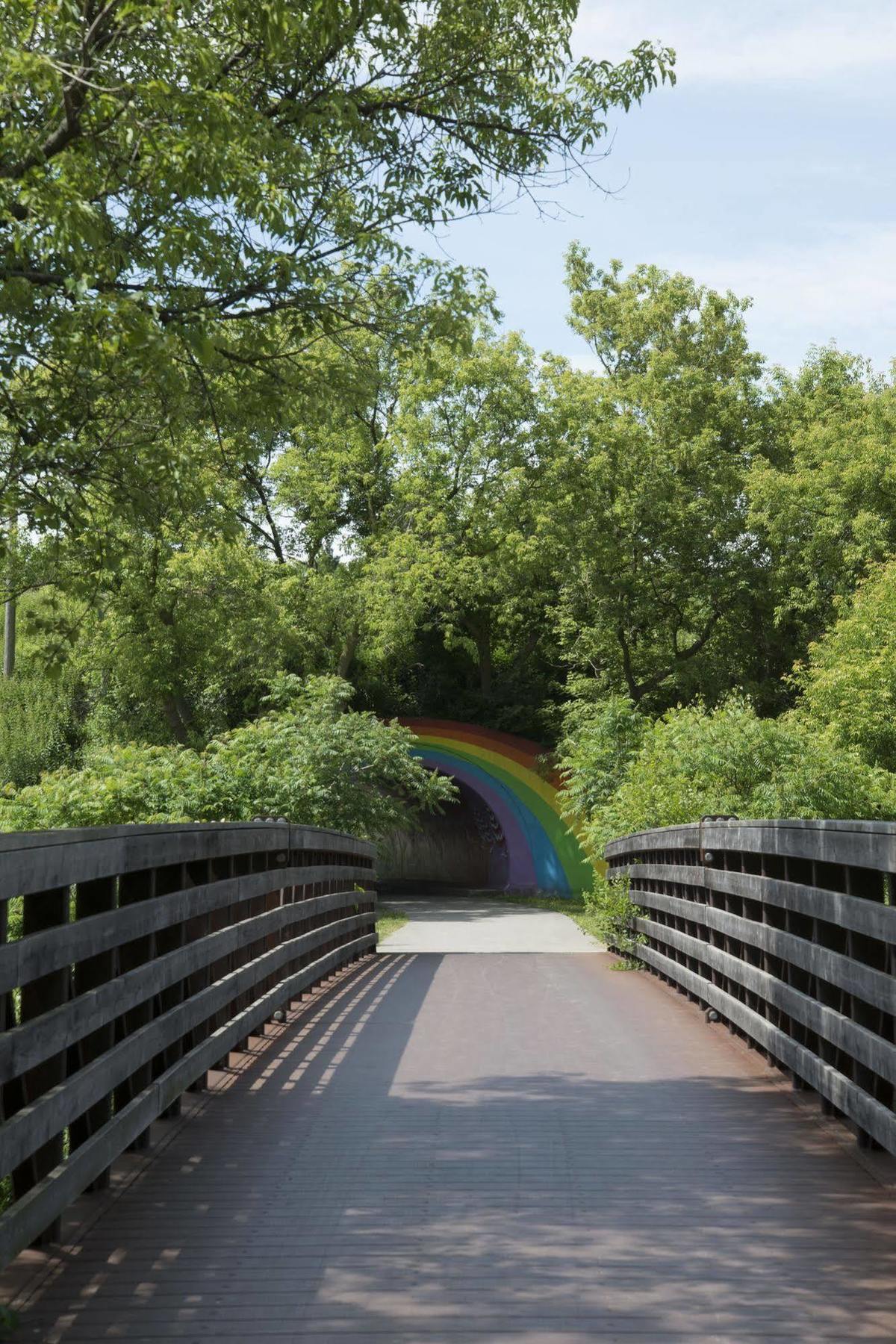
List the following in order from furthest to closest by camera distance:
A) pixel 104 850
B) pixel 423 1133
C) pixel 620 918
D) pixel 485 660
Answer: pixel 485 660 → pixel 620 918 → pixel 423 1133 → pixel 104 850

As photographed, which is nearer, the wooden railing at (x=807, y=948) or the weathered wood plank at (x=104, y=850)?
the weathered wood plank at (x=104, y=850)

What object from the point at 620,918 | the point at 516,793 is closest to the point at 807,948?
the point at 620,918

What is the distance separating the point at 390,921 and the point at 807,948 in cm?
1868

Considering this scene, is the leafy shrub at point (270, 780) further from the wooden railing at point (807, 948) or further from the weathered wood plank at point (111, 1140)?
the weathered wood plank at point (111, 1140)

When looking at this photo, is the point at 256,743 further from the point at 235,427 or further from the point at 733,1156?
the point at 733,1156

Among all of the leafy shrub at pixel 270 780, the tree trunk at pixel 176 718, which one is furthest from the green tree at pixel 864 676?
the tree trunk at pixel 176 718

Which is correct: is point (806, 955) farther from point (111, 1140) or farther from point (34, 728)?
point (34, 728)

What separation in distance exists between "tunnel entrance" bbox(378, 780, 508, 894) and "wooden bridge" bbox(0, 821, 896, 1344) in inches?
1074

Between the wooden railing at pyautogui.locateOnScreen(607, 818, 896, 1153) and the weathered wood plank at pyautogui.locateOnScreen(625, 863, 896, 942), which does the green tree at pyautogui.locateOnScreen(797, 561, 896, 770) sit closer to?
the wooden railing at pyautogui.locateOnScreen(607, 818, 896, 1153)

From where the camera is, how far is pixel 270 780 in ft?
57.8

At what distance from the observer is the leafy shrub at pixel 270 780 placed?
591 inches

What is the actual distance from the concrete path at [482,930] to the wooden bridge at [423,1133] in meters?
9.48

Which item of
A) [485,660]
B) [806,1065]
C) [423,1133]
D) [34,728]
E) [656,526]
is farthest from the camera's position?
[485,660]

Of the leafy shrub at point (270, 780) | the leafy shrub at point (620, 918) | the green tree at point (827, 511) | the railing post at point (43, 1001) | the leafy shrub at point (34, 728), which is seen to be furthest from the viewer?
the leafy shrub at point (34, 728)
